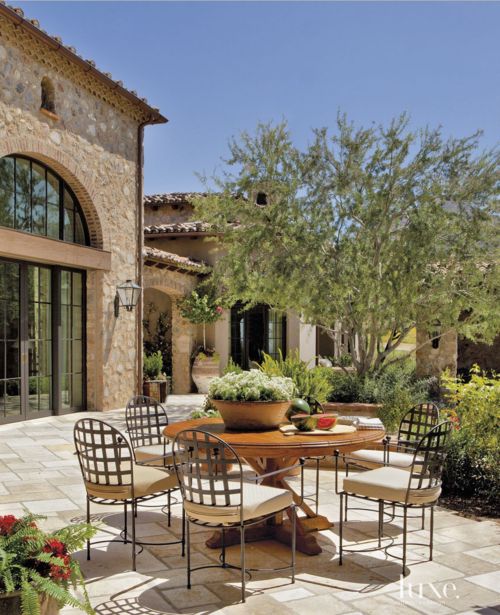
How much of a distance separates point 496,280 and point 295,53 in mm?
4560

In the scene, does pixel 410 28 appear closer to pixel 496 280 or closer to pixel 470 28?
pixel 470 28

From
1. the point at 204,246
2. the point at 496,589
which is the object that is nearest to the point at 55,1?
the point at 496,589

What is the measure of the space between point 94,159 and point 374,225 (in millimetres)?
4815

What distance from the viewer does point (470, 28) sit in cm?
834

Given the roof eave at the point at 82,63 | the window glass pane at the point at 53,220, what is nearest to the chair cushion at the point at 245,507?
the roof eave at the point at 82,63

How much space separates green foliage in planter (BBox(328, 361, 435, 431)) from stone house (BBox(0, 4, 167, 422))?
4.36m

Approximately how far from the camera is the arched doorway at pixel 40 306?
9008mm

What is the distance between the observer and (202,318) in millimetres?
13984

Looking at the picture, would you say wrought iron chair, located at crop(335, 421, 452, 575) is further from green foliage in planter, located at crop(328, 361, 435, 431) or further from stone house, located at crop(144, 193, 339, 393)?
stone house, located at crop(144, 193, 339, 393)

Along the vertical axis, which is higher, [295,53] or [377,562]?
[295,53]

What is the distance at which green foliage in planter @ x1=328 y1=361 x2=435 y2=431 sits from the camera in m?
7.42

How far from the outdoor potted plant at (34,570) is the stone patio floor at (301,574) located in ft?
2.63

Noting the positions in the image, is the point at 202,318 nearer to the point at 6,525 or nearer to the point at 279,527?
the point at 279,527

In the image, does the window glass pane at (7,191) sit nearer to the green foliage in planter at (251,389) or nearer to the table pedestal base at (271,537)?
the green foliage in planter at (251,389)
